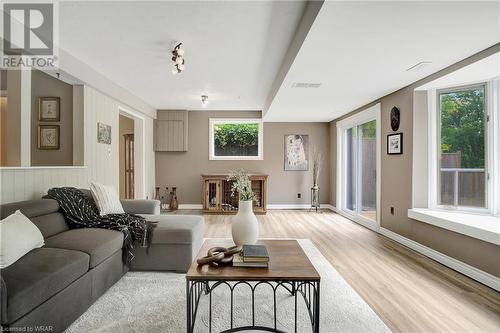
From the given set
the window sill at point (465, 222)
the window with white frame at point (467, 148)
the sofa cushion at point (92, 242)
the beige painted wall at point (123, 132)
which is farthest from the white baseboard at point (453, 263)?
the beige painted wall at point (123, 132)

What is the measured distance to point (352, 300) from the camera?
2.25 meters

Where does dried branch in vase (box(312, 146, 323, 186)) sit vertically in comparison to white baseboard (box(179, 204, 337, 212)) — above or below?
above

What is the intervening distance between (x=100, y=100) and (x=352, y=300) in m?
4.28

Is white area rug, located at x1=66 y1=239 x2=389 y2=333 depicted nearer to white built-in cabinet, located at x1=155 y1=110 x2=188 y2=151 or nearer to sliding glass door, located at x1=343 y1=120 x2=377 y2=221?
sliding glass door, located at x1=343 y1=120 x2=377 y2=221

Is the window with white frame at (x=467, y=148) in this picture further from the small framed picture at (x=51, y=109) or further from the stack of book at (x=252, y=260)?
the small framed picture at (x=51, y=109)

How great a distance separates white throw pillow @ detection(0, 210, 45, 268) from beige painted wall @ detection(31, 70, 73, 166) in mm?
1860

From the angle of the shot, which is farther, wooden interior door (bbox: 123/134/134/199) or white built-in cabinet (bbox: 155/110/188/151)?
wooden interior door (bbox: 123/134/134/199)

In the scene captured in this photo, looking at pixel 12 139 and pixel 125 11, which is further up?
pixel 125 11

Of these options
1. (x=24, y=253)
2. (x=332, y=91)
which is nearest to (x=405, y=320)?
(x=24, y=253)

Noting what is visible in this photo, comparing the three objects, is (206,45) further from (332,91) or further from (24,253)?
(24,253)

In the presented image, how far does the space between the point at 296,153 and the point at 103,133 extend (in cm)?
443

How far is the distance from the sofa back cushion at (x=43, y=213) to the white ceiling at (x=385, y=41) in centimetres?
283

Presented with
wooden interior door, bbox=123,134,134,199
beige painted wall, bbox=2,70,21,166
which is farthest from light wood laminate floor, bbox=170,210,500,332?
wooden interior door, bbox=123,134,134,199

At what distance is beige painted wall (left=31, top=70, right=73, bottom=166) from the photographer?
3682mm
